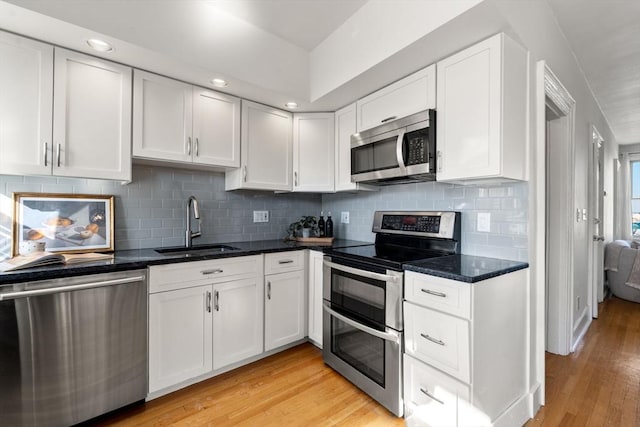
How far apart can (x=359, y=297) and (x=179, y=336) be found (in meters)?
1.22

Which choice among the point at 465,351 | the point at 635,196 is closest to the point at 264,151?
the point at 465,351

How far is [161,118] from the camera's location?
6.72 feet

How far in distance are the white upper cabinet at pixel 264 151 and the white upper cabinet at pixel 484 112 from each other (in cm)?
144

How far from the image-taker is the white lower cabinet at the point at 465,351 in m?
1.38

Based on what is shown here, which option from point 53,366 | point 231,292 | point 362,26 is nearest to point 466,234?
point 362,26

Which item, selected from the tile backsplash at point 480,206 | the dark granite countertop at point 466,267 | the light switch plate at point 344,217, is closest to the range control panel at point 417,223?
the tile backsplash at point 480,206

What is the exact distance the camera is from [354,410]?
178 cm

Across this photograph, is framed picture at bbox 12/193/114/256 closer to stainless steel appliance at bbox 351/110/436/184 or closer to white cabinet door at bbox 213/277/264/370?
white cabinet door at bbox 213/277/264/370

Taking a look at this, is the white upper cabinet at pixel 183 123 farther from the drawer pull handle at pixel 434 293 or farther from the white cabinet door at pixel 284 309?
the drawer pull handle at pixel 434 293

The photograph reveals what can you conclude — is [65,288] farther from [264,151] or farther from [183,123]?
[264,151]

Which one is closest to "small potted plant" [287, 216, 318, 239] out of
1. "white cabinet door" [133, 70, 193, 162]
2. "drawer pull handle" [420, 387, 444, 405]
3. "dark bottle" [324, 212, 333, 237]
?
"dark bottle" [324, 212, 333, 237]

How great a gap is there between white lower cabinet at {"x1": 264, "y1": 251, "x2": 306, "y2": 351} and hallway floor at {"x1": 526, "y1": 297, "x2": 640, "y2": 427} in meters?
1.68

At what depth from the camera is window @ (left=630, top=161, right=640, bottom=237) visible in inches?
212

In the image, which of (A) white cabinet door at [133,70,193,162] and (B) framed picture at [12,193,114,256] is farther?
(A) white cabinet door at [133,70,193,162]
